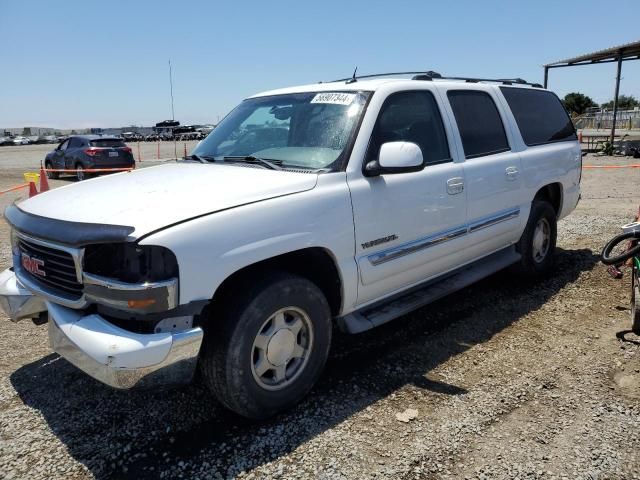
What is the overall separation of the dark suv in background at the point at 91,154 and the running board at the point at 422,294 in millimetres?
14543

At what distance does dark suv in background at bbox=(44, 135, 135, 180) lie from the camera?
16.8m

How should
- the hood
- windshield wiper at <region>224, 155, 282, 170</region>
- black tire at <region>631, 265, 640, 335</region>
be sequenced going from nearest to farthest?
the hood < windshield wiper at <region>224, 155, 282, 170</region> < black tire at <region>631, 265, 640, 335</region>

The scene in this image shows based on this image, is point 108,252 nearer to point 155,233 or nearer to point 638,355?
point 155,233

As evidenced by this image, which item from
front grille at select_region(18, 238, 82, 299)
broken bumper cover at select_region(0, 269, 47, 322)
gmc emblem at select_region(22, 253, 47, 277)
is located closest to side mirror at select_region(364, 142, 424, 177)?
front grille at select_region(18, 238, 82, 299)

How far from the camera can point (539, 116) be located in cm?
545

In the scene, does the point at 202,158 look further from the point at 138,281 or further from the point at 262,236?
the point at 138,281

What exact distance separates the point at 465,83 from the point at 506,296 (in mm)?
2075

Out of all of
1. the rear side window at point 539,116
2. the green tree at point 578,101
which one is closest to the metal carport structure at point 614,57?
the rear side window at point 539,116

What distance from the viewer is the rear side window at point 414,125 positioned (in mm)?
3586

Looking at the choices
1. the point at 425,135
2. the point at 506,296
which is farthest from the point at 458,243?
the point at 506,296

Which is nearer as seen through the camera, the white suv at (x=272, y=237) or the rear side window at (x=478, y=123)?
the white suv at (x=272, y=237)

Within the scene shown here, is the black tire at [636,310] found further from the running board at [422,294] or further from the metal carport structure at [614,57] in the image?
the metal carport structure at [614,57]

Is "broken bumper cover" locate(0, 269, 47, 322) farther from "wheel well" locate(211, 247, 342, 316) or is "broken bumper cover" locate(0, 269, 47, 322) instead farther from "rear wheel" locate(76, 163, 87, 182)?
"rear wheel" locate(76, 163, 87, 182)

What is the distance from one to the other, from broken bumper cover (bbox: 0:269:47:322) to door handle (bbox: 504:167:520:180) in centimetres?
373
